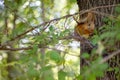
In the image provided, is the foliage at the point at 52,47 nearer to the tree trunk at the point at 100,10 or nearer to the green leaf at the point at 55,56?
the green leaf at the point at 55,56

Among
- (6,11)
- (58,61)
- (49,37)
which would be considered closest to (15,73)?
(6,11)

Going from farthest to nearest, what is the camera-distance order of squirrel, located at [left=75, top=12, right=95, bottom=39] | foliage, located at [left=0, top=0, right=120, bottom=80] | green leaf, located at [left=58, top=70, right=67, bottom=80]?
squirrel, located at [left=75, top=12, right=95, bottom=39]
green leaf, located at [left=58, top=70, right=67, bottom=80]
foliage, located at [left=0, top=0, right=120, bottom=80]

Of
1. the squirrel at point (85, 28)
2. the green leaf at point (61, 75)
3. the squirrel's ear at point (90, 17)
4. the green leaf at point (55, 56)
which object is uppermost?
the squirrel's ear at point (90, 17)

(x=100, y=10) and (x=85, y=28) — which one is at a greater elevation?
(x=100, y=10)

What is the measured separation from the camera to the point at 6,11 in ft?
9.36

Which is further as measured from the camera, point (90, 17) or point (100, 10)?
point (100, 10)

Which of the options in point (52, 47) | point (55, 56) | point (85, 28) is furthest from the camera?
point (85, 28)

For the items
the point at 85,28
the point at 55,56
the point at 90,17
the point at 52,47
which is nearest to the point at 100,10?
the point at 90,17

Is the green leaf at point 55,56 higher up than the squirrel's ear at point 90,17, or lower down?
lower down

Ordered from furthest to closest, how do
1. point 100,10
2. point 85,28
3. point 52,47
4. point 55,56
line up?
point 100,10 < point 85,28 < point 52,47 < point 55,56

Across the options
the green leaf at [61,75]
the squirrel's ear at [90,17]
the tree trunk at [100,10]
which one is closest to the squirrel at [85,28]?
the squirrel's ear at [90,17]

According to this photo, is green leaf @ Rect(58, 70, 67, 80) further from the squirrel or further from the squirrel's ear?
the squirrel's ear

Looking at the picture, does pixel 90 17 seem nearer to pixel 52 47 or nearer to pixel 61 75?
pixel 52 47

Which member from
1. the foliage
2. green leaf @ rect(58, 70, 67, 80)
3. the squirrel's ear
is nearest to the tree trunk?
the squirrel's ear
